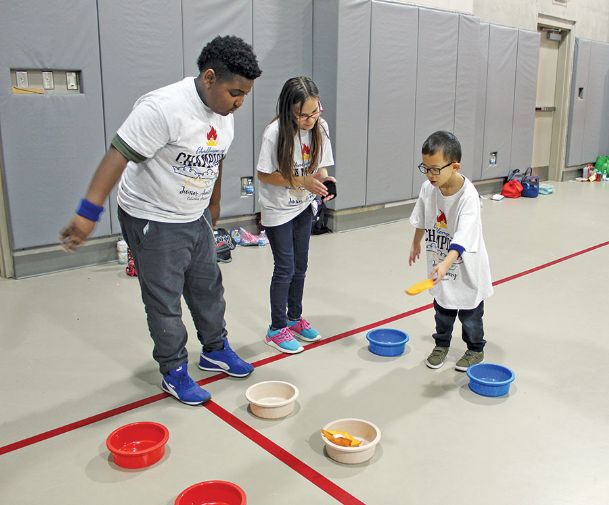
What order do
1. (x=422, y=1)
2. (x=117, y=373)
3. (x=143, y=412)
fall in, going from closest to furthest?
(x=143, y=412) → (x=117, y=373) → (x=422, y=1)

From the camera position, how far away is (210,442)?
231 centimetres

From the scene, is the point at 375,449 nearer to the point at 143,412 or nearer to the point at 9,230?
the point at 143,412

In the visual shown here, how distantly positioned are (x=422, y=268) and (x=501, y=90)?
14.8 feet

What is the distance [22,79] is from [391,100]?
3.56 meters

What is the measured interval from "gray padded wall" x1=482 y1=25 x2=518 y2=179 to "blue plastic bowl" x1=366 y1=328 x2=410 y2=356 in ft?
17.8

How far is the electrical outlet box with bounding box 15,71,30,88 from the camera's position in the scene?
424cm

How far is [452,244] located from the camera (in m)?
2.54

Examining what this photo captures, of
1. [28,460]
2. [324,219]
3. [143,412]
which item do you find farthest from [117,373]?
[324,219]

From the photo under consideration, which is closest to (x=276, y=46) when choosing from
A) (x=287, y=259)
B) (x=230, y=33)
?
(x=230, y=33)

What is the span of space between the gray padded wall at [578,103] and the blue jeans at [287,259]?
825 centimetres

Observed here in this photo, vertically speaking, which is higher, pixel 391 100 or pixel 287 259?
pixel 391 100

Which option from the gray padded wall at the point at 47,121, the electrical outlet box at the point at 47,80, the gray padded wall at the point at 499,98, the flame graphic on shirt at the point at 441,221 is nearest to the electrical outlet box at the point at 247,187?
the gray padded wall at the point at 47,121

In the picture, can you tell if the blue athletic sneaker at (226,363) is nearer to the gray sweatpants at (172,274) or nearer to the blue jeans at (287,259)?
the gray sweatpants at (172,274)

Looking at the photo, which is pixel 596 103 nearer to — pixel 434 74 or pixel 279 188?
pixel 434 74
